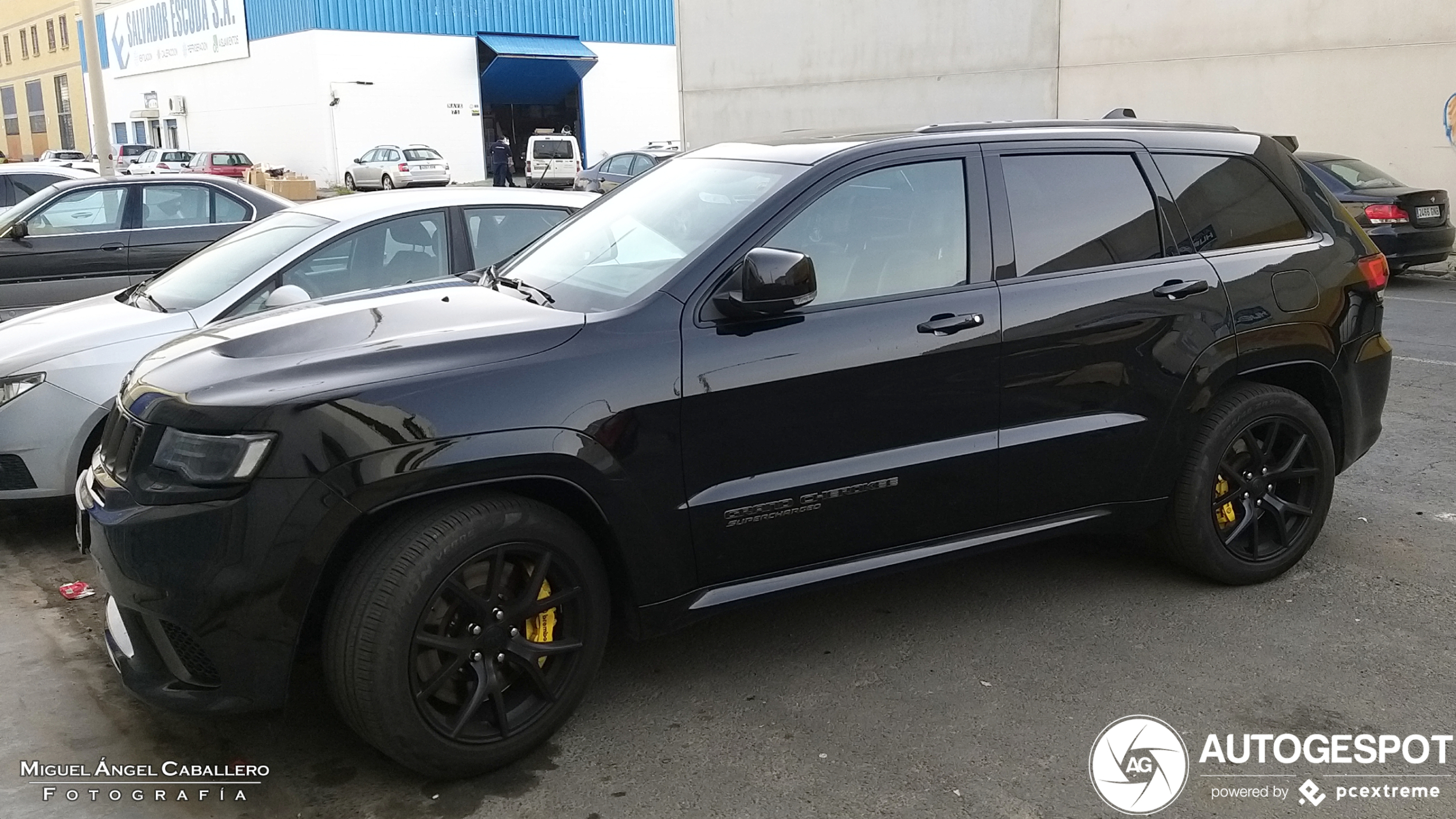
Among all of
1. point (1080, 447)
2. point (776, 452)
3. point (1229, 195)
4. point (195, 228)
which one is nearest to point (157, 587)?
point (776, 452)

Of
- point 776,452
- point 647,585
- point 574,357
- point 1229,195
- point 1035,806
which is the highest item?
point 1229,195

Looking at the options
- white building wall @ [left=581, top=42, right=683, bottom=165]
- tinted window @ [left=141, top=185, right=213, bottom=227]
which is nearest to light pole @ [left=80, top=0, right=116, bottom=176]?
tinted window @ [left=141, top=185, right=213, bottom=227]

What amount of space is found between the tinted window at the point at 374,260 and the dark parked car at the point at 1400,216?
10839 mm

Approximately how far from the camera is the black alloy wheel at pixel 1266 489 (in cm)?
446

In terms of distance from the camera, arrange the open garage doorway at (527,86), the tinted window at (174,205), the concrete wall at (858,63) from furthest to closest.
A: the open garage doorway at (527,86) < the concrete wall at (858,63) < the tinted window at (174,205)

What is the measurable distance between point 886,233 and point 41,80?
253 feet

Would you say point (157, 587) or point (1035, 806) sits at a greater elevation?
point (157, 587)

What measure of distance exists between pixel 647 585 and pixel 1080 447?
65.6 inches

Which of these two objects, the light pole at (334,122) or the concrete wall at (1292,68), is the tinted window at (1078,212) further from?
the light pole at (334,122)

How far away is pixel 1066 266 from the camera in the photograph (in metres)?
4.10

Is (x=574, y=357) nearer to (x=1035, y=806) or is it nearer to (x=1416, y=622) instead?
(x=1035, y=806)

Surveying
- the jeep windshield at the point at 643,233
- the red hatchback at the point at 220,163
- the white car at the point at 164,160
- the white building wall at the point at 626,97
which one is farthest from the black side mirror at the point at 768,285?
the white building wall at the point at 626,97

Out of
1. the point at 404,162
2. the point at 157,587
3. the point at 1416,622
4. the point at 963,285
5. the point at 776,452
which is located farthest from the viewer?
the point at 404,162

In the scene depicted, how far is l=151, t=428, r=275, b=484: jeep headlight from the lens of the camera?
118 inches
